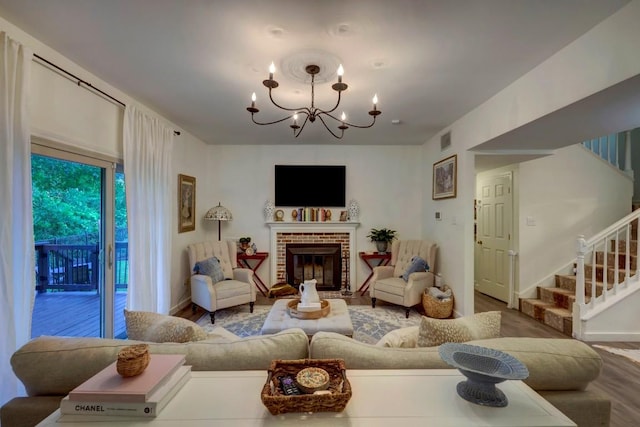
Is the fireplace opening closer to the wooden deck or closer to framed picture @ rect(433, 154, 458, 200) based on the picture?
framed picture @ rect(433, 154, 458, 200)

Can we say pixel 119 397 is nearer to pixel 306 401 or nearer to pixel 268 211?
pixel 306 401

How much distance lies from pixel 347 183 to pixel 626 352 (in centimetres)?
388

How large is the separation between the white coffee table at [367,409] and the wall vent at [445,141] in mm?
3472

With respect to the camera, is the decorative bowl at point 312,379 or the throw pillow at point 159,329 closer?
the decorative bowl at point 312,379

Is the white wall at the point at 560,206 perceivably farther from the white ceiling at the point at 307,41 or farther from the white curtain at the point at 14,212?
the white curtain at the point at 14,212

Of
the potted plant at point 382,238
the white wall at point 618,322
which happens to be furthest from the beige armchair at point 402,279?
the white wall at point 618,322

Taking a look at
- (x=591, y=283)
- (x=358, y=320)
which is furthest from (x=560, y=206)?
(x=358, y=320)

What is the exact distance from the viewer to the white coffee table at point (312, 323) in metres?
2.37

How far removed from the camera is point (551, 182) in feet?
13.4

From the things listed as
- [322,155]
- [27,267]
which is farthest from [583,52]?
[27,267]

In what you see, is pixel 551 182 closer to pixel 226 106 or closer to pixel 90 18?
pixel 226 106

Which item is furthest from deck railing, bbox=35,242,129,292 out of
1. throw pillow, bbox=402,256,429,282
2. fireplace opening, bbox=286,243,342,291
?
throw pillow, bbox=402,256,429,282

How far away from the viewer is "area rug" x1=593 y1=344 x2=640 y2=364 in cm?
264

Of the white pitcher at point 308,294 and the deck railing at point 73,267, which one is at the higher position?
the deck railing at point 73,267
